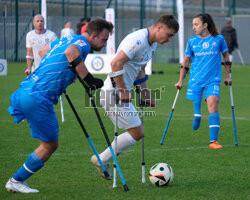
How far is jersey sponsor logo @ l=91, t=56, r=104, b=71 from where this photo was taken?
24.2 meters

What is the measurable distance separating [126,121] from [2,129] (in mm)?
5118

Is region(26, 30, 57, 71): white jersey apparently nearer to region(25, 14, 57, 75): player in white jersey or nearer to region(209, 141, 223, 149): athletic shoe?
region(25, 14, 57, 75): player in white jersey

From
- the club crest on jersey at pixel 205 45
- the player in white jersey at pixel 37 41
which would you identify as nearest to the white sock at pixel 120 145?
the club crest on jersey at pixel 205 45

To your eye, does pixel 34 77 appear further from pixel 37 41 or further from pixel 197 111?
pixel 37 41

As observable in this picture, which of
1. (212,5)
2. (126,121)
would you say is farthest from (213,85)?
(212,5)

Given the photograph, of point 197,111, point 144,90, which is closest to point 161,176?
point 144,90

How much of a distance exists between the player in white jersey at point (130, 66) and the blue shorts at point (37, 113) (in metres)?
0.89

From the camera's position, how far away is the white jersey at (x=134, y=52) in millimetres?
6254

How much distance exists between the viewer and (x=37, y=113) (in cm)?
579

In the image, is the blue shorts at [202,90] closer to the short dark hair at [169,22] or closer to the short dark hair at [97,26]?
the short dark hair at [169,22]

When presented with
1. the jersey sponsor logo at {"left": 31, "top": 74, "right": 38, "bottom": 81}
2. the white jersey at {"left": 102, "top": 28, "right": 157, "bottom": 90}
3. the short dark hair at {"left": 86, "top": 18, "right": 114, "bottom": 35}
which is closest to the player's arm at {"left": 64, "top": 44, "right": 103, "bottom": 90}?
the short dark hair at {"left": 86, "top": 18, "right": 114, "bottom": 35}

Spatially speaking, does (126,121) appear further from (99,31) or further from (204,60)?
(204,60)

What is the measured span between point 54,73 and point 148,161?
2776 mm

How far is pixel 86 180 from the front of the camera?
6.87 metres
